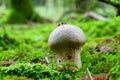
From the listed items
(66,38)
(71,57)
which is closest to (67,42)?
(66,38)

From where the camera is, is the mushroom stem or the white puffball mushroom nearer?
the white puffball mushroom

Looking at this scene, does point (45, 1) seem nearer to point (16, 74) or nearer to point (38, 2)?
point (38, 2)

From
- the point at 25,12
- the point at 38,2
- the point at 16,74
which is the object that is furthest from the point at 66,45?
the point at 38,2

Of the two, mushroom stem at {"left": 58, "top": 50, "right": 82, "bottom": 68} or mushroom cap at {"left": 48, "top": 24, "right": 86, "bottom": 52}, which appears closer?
mushroom cap at {"left": 48, "top": 24, "right": 86, "bottom": 52}

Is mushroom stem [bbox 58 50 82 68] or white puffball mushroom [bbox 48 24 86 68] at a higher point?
white puffball mushroom [bbox 48 24 86 68]

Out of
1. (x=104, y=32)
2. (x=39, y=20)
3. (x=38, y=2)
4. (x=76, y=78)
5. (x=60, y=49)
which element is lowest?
(x=76, y=78)

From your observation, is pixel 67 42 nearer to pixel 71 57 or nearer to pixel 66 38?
pixel 66 38
